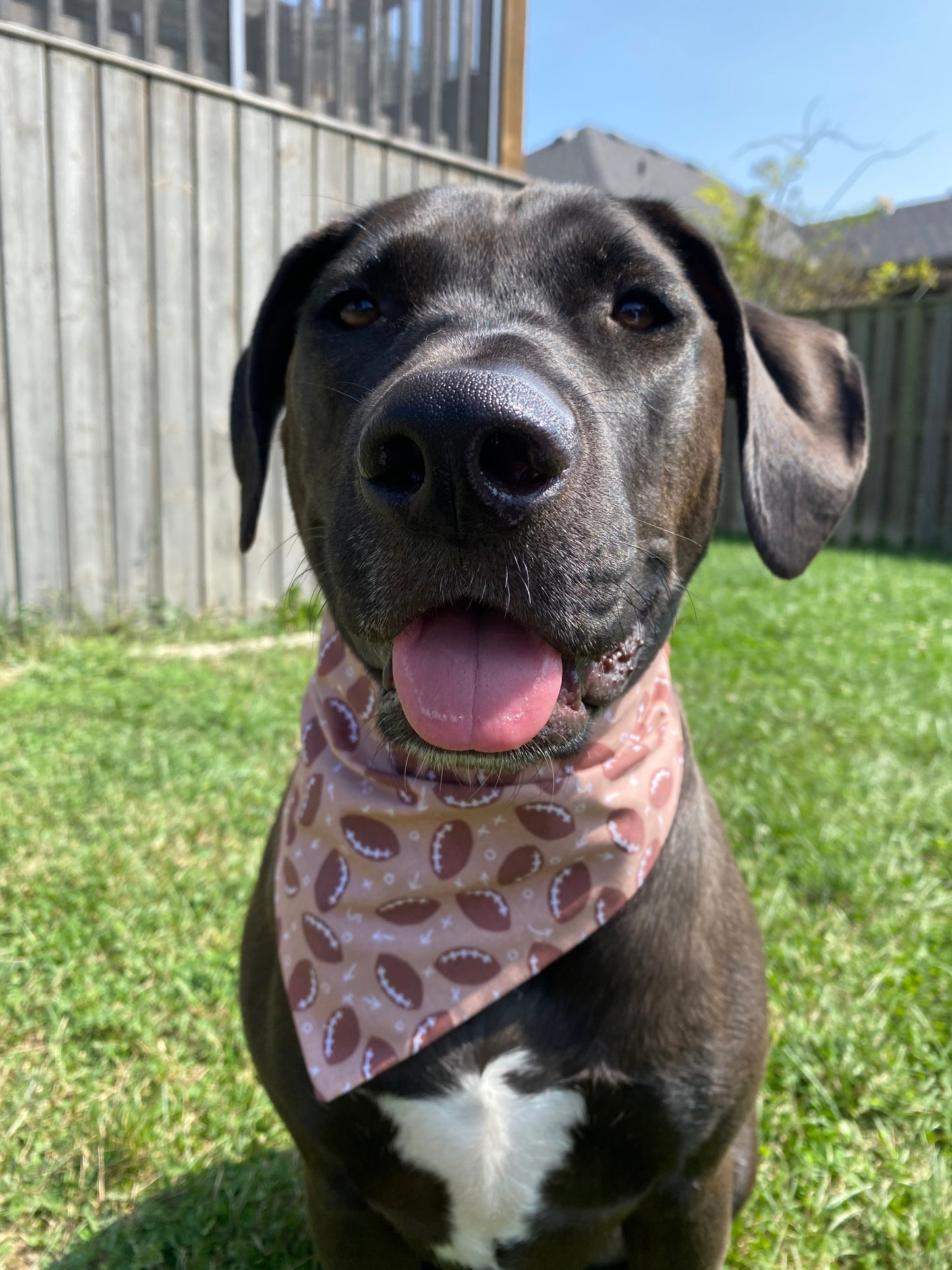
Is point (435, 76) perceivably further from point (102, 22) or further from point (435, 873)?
point (435, 873)

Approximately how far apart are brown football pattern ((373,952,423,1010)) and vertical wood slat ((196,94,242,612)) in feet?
13.6

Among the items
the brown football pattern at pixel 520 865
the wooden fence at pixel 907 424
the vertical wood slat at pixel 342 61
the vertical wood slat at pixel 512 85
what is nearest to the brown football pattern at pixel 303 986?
the brown football pattern at pixel 520 865

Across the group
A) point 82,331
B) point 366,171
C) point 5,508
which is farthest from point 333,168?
point 5,508

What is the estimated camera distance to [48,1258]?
1.88 metres

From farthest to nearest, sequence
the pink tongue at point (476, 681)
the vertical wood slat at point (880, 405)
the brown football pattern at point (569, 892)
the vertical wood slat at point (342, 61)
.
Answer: the vertical wood slat at point (880, 405) < the vertical wood slat at point (342, 61) < the brown football pattern at point (569, 892) < the pink tongue at point (476, 681)

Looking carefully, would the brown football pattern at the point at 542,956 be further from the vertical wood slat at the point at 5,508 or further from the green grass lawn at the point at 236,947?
the vertical wood slat at the point at 5,508

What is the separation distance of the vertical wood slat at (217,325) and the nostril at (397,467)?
4.46 m

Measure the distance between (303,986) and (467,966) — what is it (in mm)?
298

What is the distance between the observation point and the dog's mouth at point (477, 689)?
132 cm

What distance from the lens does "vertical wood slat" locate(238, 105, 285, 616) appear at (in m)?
5.52

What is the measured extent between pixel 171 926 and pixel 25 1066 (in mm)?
607

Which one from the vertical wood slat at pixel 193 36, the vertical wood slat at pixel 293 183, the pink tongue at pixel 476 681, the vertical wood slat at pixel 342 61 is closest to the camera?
the pink tongue at pixel 476 681

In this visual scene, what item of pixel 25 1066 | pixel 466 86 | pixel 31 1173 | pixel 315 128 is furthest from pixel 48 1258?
pixel 466 86

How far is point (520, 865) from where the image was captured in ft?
5.67
